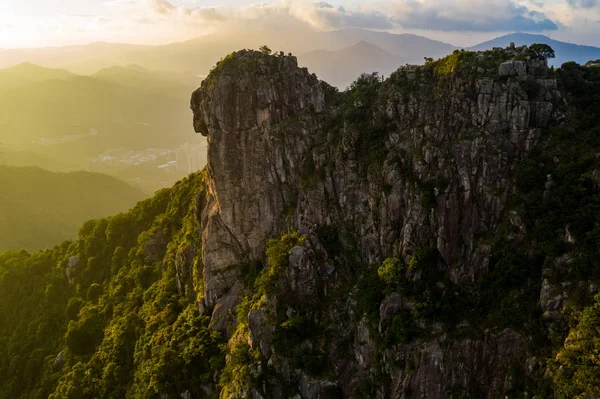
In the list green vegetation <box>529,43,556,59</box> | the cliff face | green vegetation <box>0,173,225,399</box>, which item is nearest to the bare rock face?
the cliff face

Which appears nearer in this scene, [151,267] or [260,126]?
[260,126]

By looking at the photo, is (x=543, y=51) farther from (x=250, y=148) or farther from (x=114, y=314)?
(x=114, y=314)

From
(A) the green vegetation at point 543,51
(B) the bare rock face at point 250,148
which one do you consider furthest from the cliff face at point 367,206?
(A) the green vegetation at point 543,51

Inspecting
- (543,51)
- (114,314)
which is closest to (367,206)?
(543,51)

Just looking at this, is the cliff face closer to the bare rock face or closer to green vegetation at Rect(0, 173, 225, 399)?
the bare rock face

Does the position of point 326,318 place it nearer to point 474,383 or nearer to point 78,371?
point 474,383

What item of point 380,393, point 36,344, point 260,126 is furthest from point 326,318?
point 36,344

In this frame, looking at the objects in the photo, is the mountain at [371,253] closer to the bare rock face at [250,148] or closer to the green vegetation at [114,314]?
the bare rock face at [250,148]
